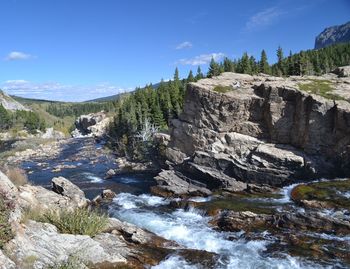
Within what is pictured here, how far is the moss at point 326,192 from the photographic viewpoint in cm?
3262

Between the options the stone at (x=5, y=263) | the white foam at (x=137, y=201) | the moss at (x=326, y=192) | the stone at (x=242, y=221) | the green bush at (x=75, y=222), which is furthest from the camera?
the white foam at (x=137, y=201)

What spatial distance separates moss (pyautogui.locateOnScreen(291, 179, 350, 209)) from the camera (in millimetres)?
32625

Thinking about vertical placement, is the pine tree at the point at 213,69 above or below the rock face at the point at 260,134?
above

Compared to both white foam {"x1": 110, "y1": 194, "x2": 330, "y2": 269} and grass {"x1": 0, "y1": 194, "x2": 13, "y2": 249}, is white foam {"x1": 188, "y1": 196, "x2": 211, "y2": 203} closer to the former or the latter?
white foam {"x1": 110, "y1": 194, "x2": 330, "y2": 269}

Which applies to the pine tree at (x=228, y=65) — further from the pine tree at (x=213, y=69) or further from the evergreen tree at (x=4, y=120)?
the evergreen tree at (x=4, y=120)

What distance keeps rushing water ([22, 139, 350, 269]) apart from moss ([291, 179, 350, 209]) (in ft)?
4.17

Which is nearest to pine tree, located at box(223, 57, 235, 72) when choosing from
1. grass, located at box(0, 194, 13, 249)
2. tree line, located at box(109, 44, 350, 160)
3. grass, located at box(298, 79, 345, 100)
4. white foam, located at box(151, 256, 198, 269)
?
tree line, located at box(109, 44, 350, 160)

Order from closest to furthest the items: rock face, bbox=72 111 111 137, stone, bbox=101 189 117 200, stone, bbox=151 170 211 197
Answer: stone, bbox=151 170 211 197 < stone, bbox=101 189 117 200 < rock face, bbox=72 111 111 137

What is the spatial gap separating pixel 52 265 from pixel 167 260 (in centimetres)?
711

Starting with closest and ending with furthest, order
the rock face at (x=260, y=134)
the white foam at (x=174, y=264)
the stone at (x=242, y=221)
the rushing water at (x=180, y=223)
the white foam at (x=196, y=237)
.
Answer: the white foam at (x=174, y=264) → the white foam at (x=196, y=237) → the rushing water at (x=180, y=223) → the stone at (x=242, y=221) → the rock face at (x=260, y=134)

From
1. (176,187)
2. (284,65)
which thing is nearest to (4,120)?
(284,65)

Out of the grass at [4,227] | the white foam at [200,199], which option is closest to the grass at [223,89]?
the white foam at [200,199]

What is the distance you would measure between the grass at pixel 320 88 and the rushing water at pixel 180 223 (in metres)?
12.5

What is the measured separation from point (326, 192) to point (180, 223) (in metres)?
15.8
